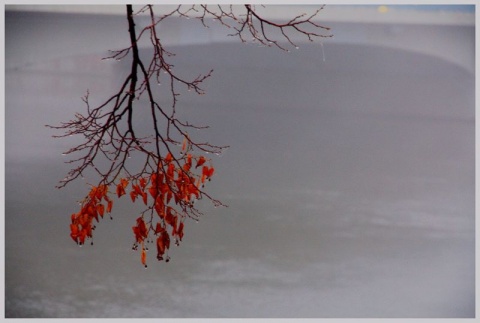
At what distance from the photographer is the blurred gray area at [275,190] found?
3.17 meters

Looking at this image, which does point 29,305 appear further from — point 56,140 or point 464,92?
point 464,92

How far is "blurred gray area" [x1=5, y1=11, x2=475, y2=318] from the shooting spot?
10.4 feet

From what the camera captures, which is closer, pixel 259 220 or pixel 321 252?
pixel 321 252

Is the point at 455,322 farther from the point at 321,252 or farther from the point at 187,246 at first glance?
the point at 187,246

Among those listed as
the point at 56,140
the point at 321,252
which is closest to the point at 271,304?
the point at 321,252

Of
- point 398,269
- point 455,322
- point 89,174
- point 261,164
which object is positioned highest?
point 261,164

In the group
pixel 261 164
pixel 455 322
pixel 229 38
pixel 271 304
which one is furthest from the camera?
pixel 261 164

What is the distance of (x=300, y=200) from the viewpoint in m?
4.58

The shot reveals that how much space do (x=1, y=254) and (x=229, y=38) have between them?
132 inches

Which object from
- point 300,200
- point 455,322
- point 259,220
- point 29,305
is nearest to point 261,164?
point 300,200

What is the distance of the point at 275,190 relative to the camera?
4.80 metres

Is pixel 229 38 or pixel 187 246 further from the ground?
pixel 229 38

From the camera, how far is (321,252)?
374cm

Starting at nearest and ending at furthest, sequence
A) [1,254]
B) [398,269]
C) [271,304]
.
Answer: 1. [1,254]
2. [271,304]
3. [398,269]
